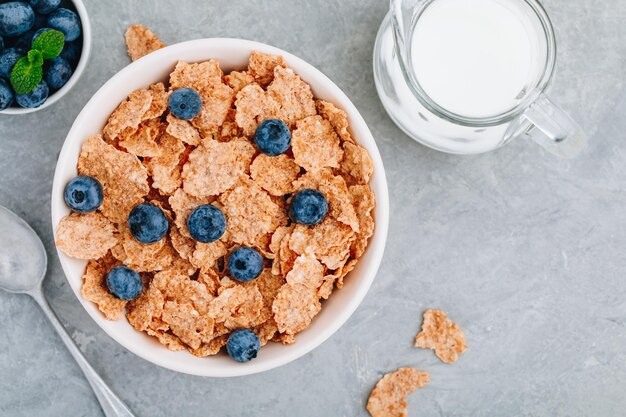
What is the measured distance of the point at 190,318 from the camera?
3.68 ft

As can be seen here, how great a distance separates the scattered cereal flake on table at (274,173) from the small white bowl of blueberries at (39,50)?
0.35 m

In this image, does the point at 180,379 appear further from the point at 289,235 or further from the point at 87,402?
the point at 289,235

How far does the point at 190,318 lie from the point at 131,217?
0.18 metres

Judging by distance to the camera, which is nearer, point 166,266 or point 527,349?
point 166,266

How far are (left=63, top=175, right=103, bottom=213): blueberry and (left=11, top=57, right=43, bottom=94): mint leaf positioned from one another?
178 millimetres

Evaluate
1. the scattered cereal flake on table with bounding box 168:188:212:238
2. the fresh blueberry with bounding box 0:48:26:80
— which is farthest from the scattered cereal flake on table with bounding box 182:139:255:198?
the fresh blueberry with bounding box 0:48:26:80

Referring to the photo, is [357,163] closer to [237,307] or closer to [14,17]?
[237,307]

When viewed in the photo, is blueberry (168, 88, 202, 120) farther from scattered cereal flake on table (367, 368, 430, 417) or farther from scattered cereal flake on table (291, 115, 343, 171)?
scattered cereal flake on table (367, 368, 430, 417)

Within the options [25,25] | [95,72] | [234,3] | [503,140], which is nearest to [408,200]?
[503,140]

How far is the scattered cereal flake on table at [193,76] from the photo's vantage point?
3.72 feet

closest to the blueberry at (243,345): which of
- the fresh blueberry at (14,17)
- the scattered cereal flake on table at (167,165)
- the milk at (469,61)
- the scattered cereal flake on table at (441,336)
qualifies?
the scattered cereal flake on table at (167,165)

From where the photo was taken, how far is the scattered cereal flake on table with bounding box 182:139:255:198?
111 centimetres

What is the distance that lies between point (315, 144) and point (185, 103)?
21 centimetres

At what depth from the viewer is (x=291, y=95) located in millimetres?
1148
